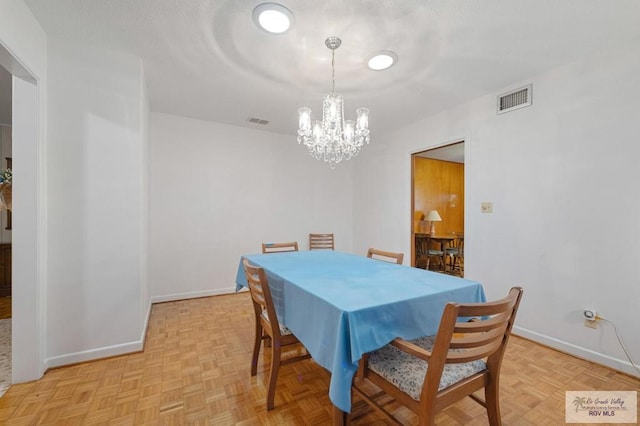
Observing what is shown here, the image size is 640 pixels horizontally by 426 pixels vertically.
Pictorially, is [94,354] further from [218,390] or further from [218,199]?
[218,199]

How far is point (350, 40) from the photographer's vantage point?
2.12 meters

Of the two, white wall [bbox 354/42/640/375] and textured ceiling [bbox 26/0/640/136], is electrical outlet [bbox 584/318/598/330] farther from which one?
textured ceiling [bbox 26/0/640/136]

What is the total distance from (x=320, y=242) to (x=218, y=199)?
1703 mm

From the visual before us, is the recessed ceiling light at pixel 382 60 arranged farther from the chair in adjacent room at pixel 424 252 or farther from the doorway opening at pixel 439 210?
the chair in adjacent room at pixel 424 252

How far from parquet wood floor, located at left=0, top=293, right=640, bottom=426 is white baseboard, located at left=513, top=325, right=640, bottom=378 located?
7 centimetres

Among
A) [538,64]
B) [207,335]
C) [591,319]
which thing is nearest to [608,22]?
[538,64]

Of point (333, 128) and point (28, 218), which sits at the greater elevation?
point (333, 128)

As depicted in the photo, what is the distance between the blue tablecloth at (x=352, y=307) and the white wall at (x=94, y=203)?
56.1 inches

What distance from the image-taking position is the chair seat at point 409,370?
121cm

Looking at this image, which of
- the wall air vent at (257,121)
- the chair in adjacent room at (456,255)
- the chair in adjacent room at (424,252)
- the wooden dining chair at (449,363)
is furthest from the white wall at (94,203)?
the chair in adjacent room at (456,255)

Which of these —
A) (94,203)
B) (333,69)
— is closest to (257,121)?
(333,69)

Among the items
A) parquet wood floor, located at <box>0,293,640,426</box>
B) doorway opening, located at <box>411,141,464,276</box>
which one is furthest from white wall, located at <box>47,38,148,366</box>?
doorway opening, located at <box>411,141,464,276</box>

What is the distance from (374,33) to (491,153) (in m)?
1.92

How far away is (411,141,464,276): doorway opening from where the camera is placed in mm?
5426
